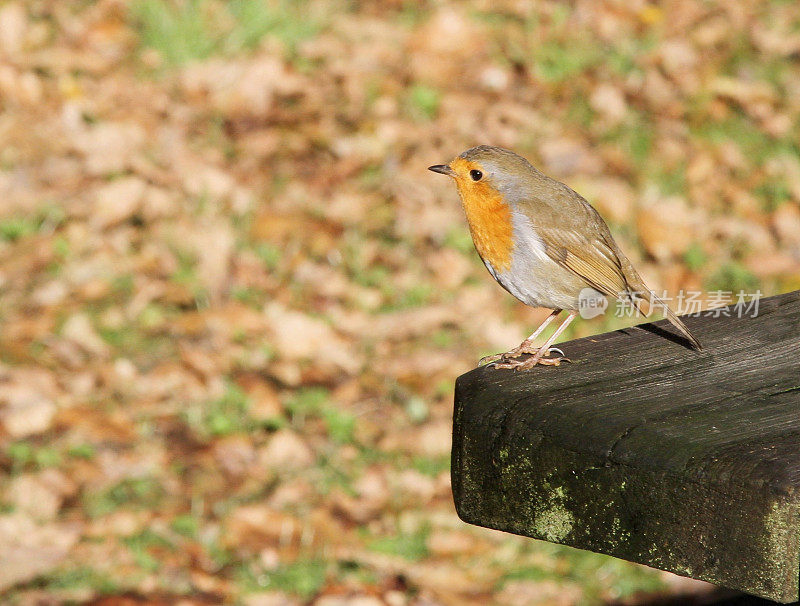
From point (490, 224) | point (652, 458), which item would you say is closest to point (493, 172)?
point (490, 224)

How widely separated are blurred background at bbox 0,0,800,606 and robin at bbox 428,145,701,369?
1.11 meters

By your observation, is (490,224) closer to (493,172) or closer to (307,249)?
(493,172)

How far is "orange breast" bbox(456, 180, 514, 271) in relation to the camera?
3.01 meters

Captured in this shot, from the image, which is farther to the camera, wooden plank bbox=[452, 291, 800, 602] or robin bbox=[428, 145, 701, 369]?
robin bbox=[428, 145, 701, 369]

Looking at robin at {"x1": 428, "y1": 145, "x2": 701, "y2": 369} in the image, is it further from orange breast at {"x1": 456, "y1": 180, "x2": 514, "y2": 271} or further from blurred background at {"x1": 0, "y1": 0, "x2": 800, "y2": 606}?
blurred background at {"x1": 0, "y1": 0, "x2": 800, "y2": 606}

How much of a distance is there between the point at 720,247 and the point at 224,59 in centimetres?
286

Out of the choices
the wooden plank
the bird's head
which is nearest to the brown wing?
the bird's head

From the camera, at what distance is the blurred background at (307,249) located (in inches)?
150

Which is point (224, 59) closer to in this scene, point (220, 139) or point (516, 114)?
point (220, 139)

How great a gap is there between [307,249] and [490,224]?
98.8 inches

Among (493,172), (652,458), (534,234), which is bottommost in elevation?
(652,458)

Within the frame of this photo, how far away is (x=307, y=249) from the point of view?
544cm

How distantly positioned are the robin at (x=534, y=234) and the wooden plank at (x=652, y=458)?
1037 mm

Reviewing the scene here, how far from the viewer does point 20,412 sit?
14.1 feet
